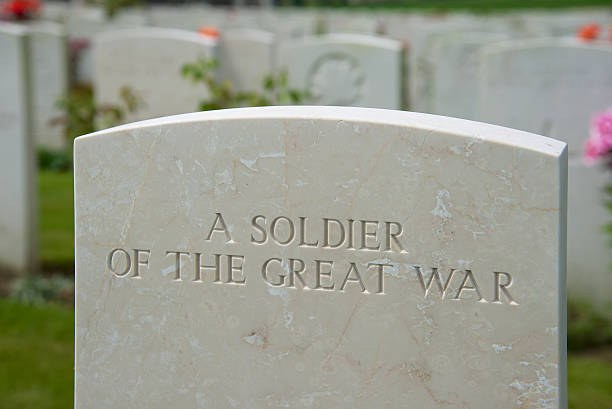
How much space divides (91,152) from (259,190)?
17.0 inches

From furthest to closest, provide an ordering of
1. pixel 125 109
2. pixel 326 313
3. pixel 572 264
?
pixel 125 109 < pixel 572 264 < pixel 326 313

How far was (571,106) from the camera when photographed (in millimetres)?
4887

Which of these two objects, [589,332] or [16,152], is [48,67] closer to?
[16,152]

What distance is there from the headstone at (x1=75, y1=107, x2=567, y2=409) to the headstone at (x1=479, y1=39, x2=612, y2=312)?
121 inches

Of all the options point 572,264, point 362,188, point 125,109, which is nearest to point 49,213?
point 125,109

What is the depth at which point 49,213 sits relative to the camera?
6.81 meters

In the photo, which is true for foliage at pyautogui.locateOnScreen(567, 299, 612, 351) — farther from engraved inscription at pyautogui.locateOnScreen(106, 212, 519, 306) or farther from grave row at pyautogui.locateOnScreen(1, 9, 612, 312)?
engraved inscription at pyautogui.locateOnScreen(106, 212, 519, 306)

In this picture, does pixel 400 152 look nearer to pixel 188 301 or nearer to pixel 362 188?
pixel 362 188

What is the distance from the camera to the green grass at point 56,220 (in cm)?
571

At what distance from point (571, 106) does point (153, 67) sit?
122 inches

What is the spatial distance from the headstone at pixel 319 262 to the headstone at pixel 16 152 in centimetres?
334

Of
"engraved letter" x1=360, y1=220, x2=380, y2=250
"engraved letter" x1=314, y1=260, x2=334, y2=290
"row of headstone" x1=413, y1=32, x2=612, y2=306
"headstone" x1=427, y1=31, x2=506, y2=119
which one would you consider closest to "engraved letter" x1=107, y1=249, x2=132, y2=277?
"engraved letter" x1=314, y1=260, x2=334, y2=290

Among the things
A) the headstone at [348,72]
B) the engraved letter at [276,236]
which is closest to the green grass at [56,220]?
the headstone at [348,72]

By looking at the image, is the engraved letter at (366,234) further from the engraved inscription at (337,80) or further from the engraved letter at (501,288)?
the engraved inscription at (337,80)
